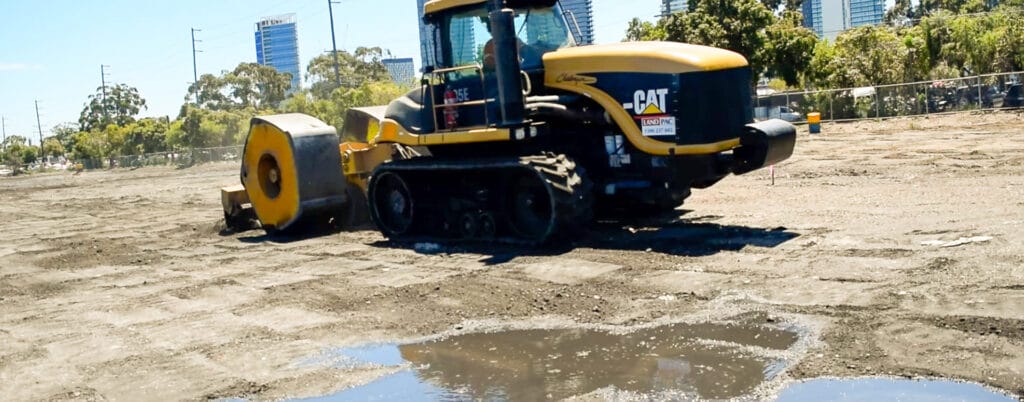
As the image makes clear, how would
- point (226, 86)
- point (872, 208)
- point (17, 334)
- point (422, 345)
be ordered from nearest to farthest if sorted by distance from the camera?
point (422, 345)
point (17, 334)
point (872, 208)
point (226, 86)

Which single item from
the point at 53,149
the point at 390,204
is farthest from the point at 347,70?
the point at 390,204

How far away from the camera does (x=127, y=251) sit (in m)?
15.9

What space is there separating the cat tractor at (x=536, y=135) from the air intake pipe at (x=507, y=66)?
0.01m

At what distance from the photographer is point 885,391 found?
632 centimetres

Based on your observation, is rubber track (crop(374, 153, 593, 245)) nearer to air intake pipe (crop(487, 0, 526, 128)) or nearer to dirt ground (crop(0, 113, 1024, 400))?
dirt ground (crop(0, 113, 1024, 400))

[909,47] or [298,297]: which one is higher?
[909,47]

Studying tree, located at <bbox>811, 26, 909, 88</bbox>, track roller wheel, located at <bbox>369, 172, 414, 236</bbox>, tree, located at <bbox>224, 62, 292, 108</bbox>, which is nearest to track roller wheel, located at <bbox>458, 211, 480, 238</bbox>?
track roller wheel, located at <bbox>369, 172, 414, 236</bbox>

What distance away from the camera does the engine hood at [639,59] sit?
1173cm

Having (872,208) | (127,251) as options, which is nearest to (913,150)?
(872,208)

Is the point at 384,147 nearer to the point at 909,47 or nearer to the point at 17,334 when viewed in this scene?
the point at 17,334

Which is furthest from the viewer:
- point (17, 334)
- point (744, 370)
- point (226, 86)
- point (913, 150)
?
point (226, 86)

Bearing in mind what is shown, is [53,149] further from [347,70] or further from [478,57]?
[478,57]

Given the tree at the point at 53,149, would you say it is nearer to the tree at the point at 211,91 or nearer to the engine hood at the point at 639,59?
the tree at the point at 211,91

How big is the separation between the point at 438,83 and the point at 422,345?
623cm
